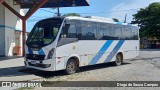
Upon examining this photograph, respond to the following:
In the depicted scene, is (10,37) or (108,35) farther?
(10,37)

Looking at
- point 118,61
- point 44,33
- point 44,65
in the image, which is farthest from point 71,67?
point 118,61

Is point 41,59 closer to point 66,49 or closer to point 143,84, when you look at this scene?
point 66,49

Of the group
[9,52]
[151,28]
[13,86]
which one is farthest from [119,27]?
[151,28]

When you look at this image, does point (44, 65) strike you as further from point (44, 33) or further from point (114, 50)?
point (114, 50)

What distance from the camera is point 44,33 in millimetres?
13516

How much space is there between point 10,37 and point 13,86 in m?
16.7

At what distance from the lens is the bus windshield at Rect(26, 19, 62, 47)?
1313 cm

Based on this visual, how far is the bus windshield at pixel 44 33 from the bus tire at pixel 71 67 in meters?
1.61

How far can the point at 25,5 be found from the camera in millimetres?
28594

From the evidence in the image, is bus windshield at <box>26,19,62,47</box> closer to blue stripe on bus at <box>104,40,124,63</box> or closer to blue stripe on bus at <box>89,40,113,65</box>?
blue stripe on bus at <box>89,40,113,65</box>

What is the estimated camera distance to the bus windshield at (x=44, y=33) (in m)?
13.1

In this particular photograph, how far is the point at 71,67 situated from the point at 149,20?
49.9 metres

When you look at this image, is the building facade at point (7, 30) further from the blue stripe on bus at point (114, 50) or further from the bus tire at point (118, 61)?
the blue stripe on bus at point (114, 50)

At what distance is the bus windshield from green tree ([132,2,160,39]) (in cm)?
4847
